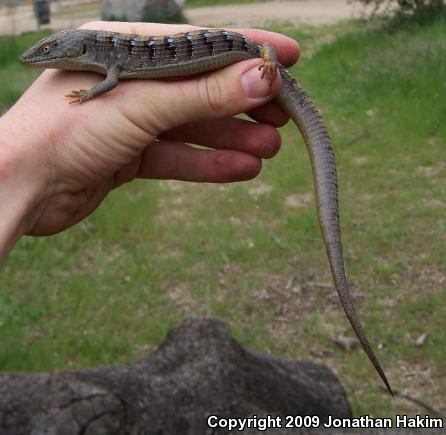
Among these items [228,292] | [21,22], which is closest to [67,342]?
[228,292]

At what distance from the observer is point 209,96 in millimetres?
2963

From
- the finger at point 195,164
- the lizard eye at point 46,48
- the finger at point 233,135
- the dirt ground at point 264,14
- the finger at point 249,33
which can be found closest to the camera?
the lizard eye at point 46,48

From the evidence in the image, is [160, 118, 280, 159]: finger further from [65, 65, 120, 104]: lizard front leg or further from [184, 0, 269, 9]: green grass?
[184, 0, 269, 9]: green grass

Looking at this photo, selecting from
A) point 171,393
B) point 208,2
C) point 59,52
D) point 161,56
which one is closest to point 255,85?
point 161,56

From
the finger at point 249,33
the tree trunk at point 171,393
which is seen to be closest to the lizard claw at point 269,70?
the finger at point 249,33

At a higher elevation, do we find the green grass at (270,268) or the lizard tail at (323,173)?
the lizard tail at (323,173)

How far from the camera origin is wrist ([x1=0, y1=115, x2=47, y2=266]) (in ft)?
9.27

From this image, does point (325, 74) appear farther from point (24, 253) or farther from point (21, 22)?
point (21, 22)

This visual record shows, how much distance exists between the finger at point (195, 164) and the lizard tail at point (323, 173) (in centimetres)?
38

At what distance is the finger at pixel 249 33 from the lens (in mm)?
3373

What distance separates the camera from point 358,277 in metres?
5.94

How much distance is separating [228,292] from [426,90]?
190 inches

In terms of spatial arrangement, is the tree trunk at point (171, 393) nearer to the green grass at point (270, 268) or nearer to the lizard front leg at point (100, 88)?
the green grass at point (270, 268)

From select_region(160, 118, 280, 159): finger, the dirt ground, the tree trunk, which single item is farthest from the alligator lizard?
the dirt ground
